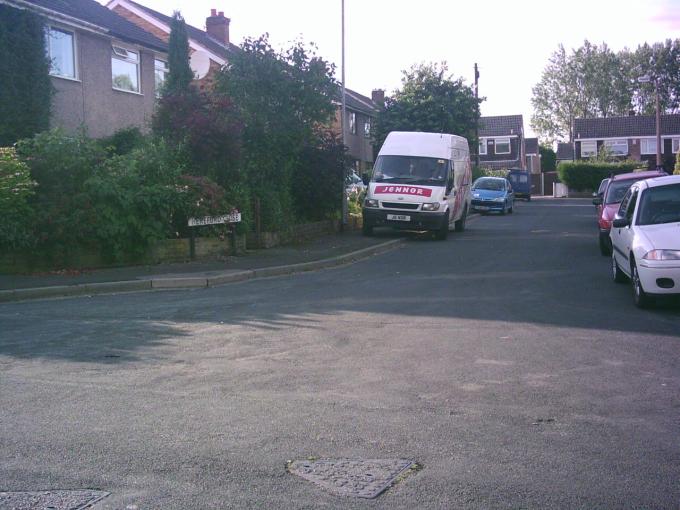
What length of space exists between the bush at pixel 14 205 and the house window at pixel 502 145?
246 feet

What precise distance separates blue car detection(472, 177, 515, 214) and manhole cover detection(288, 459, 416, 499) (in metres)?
35.2

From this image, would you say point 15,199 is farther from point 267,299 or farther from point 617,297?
point 617,297

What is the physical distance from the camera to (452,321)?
32.7 ft

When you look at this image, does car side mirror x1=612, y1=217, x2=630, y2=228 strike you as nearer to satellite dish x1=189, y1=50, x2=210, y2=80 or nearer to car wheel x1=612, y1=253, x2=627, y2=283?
car wheel x1=612, y1=253, x2=627, y2=283

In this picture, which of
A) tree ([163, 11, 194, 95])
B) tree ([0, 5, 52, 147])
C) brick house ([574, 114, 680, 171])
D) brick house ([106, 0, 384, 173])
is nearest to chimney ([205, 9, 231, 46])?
brick house ([106, 0, 384, 173])

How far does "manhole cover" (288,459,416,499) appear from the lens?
4504 millimetres

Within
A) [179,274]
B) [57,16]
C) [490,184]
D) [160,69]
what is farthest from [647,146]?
[179,274]

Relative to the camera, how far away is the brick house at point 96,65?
22.9 metres

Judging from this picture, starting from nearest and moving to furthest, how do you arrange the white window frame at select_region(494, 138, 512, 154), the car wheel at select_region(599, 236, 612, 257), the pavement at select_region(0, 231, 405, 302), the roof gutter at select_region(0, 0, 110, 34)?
1. the pavement at select_region(0, 231, 405, 302)
2. the car wheel at select_region(599, 236, 612, 257)
3. the roof gutter at select_region(0, 0, 110, 34)
4. the white window frame at select_region(494, 138, 512, 154)

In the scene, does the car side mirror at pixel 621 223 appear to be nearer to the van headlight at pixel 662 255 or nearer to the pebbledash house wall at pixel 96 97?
the van headlight at pixel 662 255

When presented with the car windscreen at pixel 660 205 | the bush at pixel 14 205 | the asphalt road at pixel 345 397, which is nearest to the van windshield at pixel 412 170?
the bush at pixel 14 205

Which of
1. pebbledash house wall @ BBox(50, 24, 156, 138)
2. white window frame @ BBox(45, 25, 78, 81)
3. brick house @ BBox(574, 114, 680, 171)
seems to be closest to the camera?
white window frame @ BBox(45, 25, 78, 81)

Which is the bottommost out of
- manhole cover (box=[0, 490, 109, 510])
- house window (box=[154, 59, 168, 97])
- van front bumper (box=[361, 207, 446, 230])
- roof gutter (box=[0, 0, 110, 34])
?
manhole cover (box=[0, 490, 109, 510])

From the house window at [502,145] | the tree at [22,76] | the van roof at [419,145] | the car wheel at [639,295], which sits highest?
A: the house window at [502,145]
